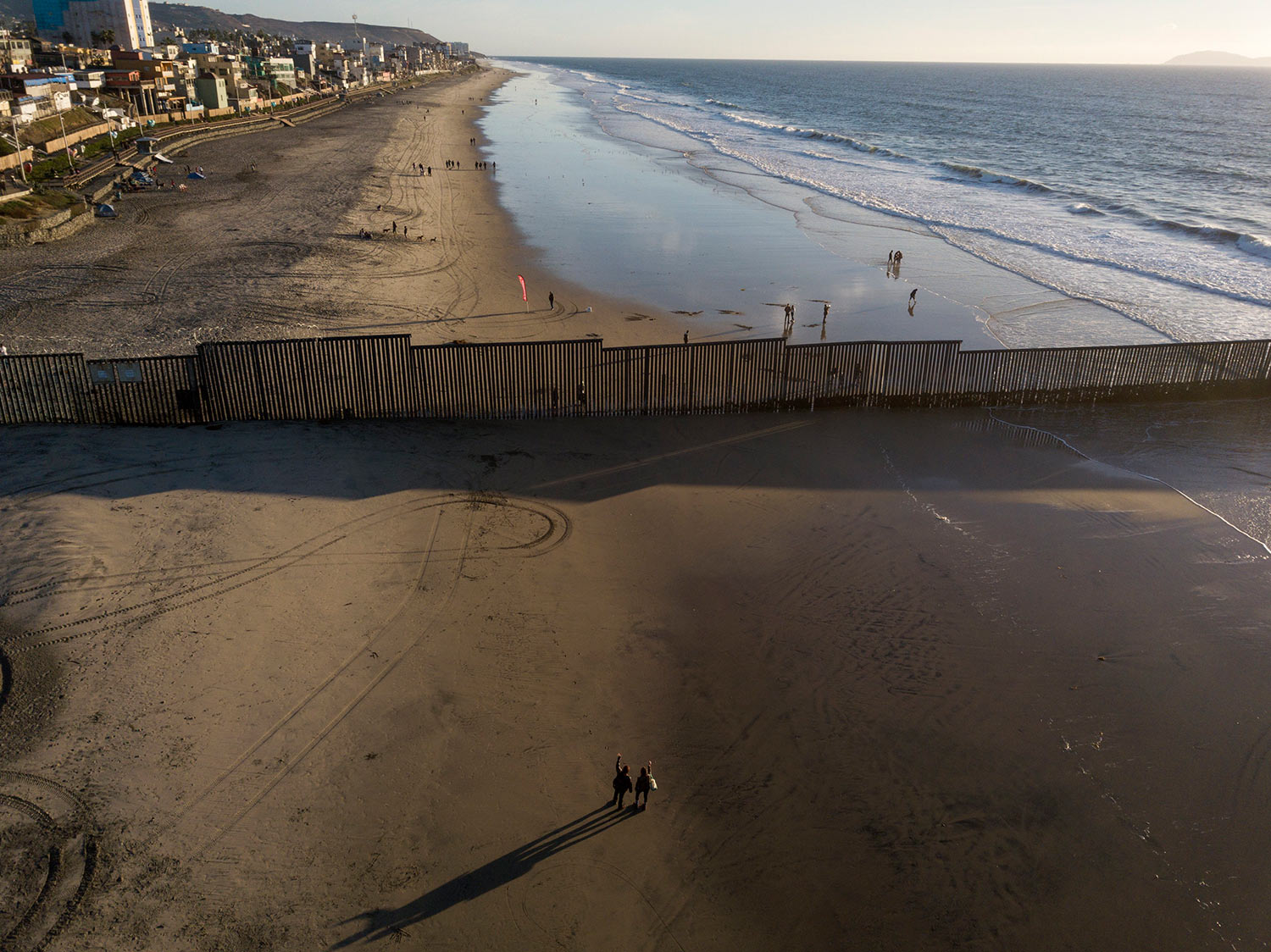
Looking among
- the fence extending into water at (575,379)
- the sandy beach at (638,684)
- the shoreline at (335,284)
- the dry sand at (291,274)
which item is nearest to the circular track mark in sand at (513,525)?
the sandy beach at (638,684)

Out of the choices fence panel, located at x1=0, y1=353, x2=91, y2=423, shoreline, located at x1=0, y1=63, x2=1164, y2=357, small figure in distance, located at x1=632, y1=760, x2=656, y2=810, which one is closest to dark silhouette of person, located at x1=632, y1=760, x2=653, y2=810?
small figure in distance, located at x1=632, y1=760, x2=656, y2=810

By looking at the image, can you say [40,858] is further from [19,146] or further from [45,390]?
[19,146]

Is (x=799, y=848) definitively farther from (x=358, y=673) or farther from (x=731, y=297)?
(x=731, y=297)

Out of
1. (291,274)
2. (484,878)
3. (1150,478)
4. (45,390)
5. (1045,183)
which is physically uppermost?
(1045,183)

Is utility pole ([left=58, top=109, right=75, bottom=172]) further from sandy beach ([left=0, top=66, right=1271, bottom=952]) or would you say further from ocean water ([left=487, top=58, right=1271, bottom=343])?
sandy beach ([left=0, top=66, right=1271, bottom=952])

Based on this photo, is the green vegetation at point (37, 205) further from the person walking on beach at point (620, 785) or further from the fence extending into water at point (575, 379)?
the person walking on beach at point (620, 785)

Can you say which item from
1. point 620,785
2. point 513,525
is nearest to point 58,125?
point 513,525
